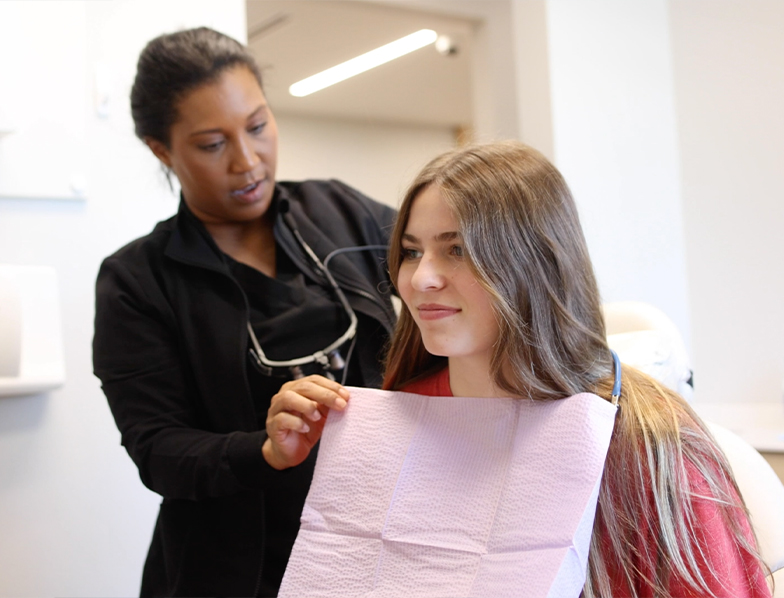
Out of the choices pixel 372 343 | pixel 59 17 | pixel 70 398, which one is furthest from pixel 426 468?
pixel 59 17

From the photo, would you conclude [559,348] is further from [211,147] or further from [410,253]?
[211,147]

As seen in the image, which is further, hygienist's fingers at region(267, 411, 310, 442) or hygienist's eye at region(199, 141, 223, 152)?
hygienist's eye at region(199, 141, 223, 152)

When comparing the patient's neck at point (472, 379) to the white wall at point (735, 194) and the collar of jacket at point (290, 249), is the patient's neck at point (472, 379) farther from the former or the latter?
the white wall at point (735, 194)

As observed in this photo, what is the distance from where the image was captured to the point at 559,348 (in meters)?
1.00

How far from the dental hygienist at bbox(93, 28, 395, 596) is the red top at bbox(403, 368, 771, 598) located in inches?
22.5

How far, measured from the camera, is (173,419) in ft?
4.01

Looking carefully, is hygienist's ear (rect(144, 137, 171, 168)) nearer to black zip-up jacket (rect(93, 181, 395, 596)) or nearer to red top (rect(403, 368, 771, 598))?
black zip-up jacket (rect(93, 181, 395, 596))

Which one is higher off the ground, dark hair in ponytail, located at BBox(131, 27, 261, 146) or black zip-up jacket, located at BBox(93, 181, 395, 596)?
dark hair in ponytail, located at BBox(131, 27, 261, 146)

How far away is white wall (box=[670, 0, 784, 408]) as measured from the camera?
174 cm

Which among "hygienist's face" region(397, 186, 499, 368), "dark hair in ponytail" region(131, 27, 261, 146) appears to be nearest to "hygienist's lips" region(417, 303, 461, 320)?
"hygienist's face" region(397, 186, 499, 368)

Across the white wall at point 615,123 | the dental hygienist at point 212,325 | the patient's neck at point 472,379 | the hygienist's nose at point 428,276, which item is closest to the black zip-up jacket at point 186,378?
the dental hygienist at point 212,325

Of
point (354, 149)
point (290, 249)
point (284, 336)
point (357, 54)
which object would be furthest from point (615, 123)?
point (354, 149)

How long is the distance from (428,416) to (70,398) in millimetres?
992

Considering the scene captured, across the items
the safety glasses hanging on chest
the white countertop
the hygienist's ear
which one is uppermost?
the hygienist's ear
